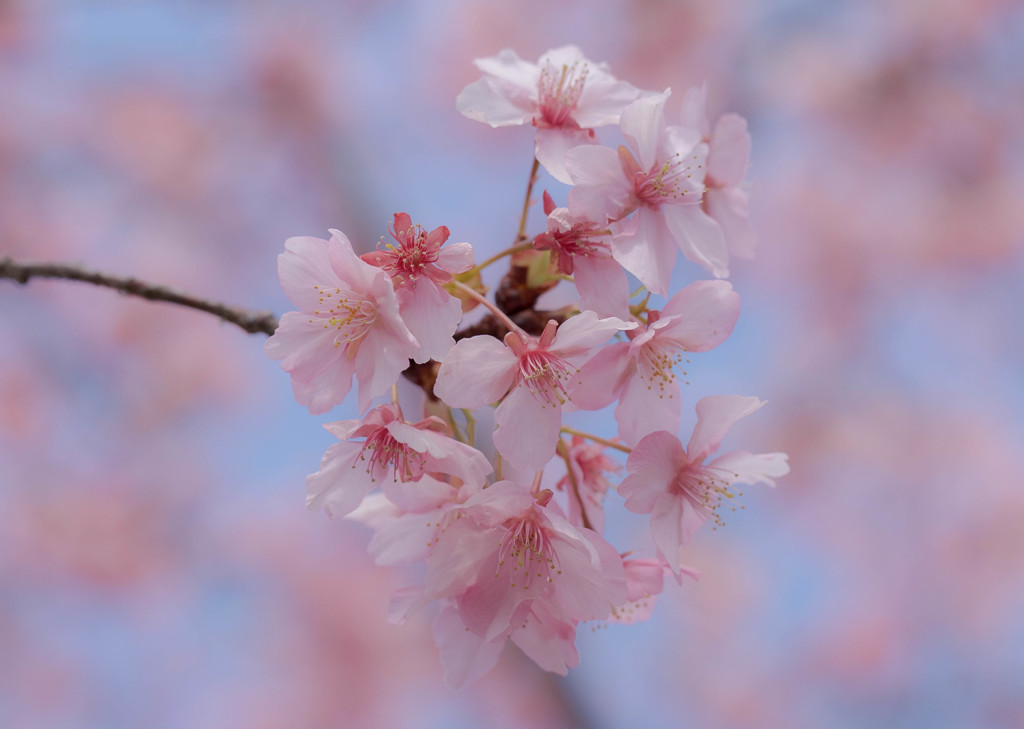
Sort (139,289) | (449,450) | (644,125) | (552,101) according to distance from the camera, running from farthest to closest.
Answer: (139,289) → (552,101) → (644,125) → (449,450)

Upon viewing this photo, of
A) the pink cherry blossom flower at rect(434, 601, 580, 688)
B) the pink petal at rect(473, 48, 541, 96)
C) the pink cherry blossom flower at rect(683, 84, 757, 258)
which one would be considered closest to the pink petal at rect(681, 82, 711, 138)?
the pink cherry blossom flower at rect(683, 84, 757, 258)

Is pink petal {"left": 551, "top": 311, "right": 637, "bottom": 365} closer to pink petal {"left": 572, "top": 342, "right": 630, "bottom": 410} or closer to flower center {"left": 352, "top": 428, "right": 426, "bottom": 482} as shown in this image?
pink petal {"left": 572, "top": 342, "right": 630, "bottom": 410}

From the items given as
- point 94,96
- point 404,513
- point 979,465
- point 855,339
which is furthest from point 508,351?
point 94,96

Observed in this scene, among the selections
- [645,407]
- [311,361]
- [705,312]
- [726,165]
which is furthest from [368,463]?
[726,165]

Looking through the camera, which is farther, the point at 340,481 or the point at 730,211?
the point at 730,211

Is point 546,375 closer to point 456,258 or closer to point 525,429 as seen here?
point 525,429

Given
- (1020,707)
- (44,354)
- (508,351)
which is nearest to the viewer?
(508,351)

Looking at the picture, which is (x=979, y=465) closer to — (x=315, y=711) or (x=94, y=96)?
(x=315, y=711)
